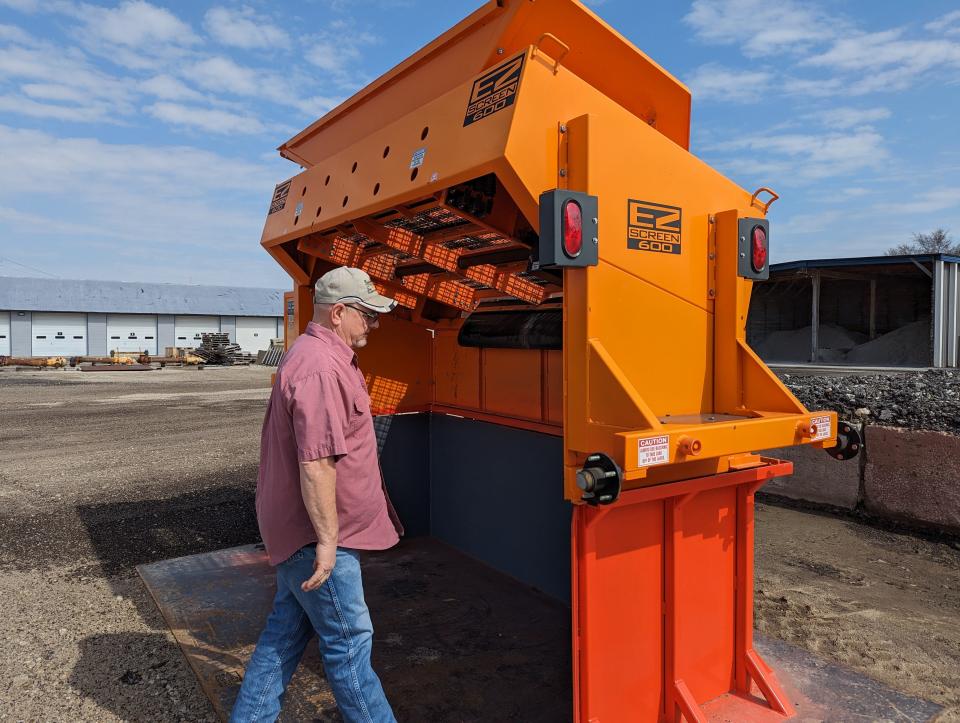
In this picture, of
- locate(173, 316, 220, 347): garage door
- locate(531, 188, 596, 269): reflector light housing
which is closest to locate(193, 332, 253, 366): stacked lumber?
locate(173, 316, 220, 347): garage door

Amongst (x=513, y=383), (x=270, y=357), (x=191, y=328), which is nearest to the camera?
(x=513, y=383)

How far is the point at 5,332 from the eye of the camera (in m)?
36.5

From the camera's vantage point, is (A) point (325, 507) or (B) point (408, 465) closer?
(A) point (325, 507)

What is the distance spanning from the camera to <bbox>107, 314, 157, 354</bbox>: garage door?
129ft

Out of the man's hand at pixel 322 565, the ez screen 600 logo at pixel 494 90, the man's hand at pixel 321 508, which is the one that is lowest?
the man's hand at pixel 322 565

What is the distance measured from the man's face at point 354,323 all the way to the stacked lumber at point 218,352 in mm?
32160

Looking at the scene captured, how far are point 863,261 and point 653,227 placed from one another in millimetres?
16617

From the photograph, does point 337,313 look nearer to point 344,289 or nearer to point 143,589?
point 344,289

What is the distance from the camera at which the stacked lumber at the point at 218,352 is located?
3241cm

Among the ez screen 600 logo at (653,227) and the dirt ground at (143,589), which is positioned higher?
the ez screen 600 logo at (653,227)

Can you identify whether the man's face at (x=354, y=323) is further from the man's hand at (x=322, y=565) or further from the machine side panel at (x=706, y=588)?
the machine side panel at (x=706, y=588)

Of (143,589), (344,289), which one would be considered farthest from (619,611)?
(143,589)

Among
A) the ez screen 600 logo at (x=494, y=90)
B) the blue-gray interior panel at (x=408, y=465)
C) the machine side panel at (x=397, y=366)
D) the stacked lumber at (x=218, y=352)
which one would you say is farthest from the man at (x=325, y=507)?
the stacked lumber at (x=218, y=352)

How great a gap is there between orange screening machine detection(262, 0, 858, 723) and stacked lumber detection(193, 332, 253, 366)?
31.1 meters
